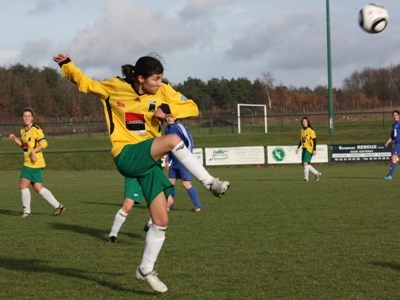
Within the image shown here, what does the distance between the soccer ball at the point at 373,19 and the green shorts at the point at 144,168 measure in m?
6.72

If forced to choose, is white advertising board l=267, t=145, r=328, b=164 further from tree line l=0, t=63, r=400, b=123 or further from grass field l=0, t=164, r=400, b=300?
tree line l=0, t=63, r=400, b=123

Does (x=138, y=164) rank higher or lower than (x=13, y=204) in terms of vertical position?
higher

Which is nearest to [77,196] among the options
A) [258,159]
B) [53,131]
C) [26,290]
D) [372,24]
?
[372,24]

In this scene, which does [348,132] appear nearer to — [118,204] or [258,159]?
[258,159]

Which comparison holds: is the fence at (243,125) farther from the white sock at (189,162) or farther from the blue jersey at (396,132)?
the white sock at (189,162)

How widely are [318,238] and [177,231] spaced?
7.22 ft

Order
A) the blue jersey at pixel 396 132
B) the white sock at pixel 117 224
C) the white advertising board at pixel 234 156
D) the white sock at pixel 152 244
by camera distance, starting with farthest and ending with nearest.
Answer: the white advertising board at pixel 234 156, the blue jersey at pixel 396 132, the white sock at pixel 117 224, the white sock at pixel 152 244

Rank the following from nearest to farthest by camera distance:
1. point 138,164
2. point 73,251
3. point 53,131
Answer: point 138,164
point 73,251
point 53,131

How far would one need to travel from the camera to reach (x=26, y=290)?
20.2 feet

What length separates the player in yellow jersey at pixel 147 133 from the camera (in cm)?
574

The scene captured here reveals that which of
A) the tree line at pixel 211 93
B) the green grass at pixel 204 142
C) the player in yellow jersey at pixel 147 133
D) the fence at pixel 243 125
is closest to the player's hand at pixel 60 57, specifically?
the player in yellow jersey at pixel 147 133

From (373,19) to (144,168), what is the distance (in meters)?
7.09

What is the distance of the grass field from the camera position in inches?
238

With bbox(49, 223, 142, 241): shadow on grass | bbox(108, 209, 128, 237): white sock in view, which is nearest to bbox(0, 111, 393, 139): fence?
bbox(49, 223, 142, 241): shadow on grass
